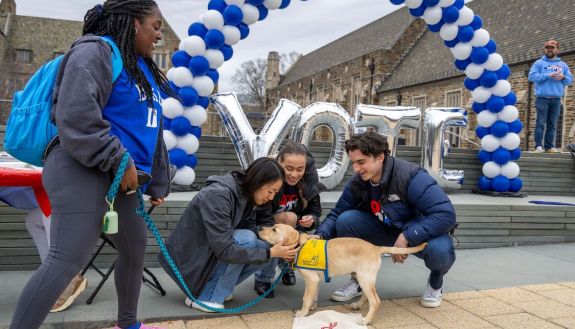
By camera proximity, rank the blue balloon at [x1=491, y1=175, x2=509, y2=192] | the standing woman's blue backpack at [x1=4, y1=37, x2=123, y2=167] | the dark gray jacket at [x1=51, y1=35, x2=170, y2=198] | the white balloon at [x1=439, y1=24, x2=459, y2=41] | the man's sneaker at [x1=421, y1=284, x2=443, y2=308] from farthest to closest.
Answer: the blue balloon at [x1=491, y1=175, x2=509, y2=192] → the white balloon at [x1=439, y1=24, x2=459, y2=41] → the man's sneaker at [x1=421, y1=284, x2=443, y2=308] → the standing woman's blue backpack at [x1=4, y1=37, x2=123, y2=167] → the dark gray jacket at [x1=51, y1=35, x2=170, y2=198]

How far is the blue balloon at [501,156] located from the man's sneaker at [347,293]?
462 cm

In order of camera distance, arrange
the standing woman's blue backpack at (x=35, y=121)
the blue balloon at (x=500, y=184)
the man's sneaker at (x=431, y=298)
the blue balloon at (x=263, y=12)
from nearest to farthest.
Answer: the standing woman's blue backpack at (x=35, y=121) < the man's sneaker at (x=431, y=298) < the blue balloon at (x=263, y=12) < the blue balloon at (x=500, y=184)

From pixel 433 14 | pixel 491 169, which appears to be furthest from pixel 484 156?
pixel 433 14

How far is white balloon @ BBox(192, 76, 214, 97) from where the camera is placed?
6.21m

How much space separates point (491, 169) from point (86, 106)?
6856 mm

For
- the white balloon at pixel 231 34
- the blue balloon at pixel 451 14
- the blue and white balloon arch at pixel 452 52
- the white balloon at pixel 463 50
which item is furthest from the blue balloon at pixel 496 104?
the white balloon at pixel 231 34

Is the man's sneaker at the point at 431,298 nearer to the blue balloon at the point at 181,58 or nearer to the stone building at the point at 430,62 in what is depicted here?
the blue balloon at the point at 181,58

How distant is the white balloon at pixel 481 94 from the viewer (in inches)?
303

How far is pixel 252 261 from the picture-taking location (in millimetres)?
3309

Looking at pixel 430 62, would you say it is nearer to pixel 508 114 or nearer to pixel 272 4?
pixel 508 114

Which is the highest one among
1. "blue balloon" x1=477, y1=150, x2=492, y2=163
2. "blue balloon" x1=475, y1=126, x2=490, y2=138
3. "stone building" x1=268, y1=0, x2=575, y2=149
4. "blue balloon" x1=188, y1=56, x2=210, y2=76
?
"stone building" x1=268, y1=0, x2=575, y2=149

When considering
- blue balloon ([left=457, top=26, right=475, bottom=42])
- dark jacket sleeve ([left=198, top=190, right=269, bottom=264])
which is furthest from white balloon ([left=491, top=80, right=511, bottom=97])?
dark jacket sleeve ([left=198, top=190, right=269, bottom=264])

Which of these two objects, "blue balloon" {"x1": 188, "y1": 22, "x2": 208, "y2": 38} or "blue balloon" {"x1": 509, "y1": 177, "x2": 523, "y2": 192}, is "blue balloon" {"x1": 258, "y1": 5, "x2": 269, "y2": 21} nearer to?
"blue balloon" {"x1": 188, "y1": 22, "x2": 208, "y2": 38}

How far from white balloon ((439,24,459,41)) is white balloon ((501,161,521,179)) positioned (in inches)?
83.3
